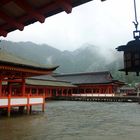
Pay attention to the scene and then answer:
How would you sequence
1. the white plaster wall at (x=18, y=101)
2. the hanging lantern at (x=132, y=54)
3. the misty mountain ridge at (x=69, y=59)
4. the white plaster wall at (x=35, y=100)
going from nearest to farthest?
1. the hanging lantern at (x=132, y=54)
2. the white plaster wall at (x=18, y=101)
3. the white plaster wall at (x=35, y=100)
4. the misty mountain ridge at (x=69, y=59)

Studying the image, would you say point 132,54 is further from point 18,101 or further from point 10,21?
point 18,101

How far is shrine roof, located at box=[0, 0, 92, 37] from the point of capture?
6539mm

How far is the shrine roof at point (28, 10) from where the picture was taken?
21.5ft

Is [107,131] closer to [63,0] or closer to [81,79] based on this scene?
[63,0]

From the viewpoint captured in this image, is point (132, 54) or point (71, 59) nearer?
point (132, 54)

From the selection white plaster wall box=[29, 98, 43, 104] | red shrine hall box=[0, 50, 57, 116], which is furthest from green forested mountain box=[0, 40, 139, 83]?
red shrine hall box=[0, 50, 57, 116]

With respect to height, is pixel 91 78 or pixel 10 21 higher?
pixel 91 78

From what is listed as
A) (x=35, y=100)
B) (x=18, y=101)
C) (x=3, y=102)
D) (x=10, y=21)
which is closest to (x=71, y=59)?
(x=35, y=100)

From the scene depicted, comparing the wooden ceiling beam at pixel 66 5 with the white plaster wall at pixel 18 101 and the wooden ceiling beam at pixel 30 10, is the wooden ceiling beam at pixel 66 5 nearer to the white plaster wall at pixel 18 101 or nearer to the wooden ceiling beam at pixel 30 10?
the wooden ceiling beam at pixel 30 10

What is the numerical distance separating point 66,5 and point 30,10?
0.85 m

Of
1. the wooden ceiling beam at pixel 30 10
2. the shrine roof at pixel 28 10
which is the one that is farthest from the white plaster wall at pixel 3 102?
the wooden ceiling beam at pixel 30 10

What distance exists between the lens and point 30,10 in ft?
22.1

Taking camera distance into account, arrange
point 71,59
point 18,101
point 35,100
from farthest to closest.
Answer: point 71,59 < point 35,100 < point 18,101

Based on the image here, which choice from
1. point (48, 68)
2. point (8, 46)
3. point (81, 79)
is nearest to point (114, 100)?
point (81, 79)
